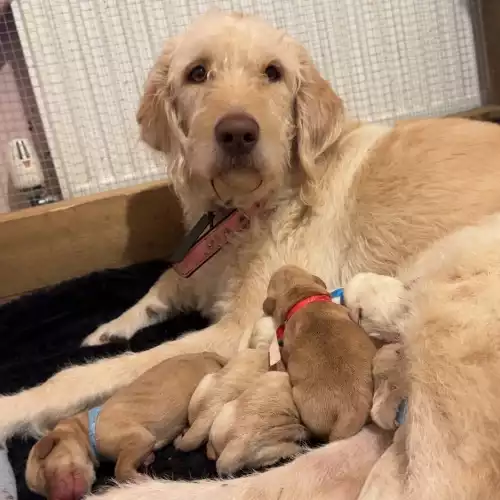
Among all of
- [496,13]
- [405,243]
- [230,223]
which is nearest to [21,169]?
[230,223]

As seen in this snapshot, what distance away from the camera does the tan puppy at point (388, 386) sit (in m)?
1.17

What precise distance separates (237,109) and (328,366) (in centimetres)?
70

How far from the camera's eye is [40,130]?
8.73ft

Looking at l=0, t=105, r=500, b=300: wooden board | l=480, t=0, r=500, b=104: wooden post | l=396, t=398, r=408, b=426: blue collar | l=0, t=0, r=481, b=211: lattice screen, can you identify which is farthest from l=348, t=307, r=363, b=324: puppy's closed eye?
l=480, t=0, r=500, b=104: wooden post

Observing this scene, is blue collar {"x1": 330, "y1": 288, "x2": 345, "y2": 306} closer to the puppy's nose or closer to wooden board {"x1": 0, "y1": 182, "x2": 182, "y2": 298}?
the puppy's nose

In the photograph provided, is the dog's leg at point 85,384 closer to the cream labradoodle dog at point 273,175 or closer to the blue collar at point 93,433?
the cream labradoodle dog at point 273,175

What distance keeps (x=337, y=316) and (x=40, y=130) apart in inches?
71.5

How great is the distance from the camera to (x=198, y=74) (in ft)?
5.74

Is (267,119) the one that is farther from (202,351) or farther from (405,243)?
(202,351)

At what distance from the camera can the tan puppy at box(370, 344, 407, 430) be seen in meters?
1.17

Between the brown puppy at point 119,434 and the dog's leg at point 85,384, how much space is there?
197mm

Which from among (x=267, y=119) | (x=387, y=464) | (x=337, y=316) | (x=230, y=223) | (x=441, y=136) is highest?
(x=267, y=119)

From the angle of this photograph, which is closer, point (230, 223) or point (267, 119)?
point (267, 119)

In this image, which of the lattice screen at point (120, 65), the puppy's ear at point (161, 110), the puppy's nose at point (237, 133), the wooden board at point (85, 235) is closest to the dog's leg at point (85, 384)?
the puppy's nose at point (237, 133)
